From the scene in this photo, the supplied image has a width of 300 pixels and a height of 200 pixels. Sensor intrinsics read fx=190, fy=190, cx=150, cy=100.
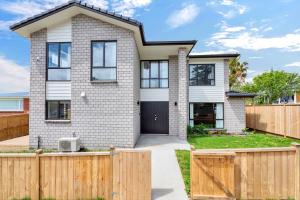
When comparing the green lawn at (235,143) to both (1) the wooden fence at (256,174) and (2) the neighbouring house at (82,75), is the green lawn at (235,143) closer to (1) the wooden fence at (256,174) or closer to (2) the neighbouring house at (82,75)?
(2) the neighbouring house at (82,75)

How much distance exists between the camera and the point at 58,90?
9.87 metres

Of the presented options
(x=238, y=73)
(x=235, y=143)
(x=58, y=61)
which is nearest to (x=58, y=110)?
(x=58, y=61)

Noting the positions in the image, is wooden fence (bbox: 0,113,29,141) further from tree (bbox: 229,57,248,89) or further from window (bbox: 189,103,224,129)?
tree (bbox: 229,57,248,89)

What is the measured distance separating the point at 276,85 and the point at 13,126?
37.8 m

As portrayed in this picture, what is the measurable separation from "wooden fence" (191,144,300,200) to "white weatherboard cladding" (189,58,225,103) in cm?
1018

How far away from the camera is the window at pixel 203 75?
14.7 meters

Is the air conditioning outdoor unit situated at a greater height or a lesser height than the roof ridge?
lesser

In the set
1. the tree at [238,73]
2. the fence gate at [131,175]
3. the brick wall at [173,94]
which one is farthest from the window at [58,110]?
the tree at [238,73]

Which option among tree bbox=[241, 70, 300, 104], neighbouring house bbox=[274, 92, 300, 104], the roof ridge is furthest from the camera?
neighbouring house bbox=[274, 92, 300, 104]

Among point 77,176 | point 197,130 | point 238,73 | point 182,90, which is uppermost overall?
point 238,73

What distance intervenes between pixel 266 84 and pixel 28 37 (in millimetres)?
36281

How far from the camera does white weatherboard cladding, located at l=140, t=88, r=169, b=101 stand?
528 inches

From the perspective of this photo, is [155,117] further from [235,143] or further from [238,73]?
[238,73]

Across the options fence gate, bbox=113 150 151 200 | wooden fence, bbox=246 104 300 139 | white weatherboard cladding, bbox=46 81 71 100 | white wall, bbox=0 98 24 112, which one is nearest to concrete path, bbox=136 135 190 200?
fence gate, bbox=113 150 151 200
